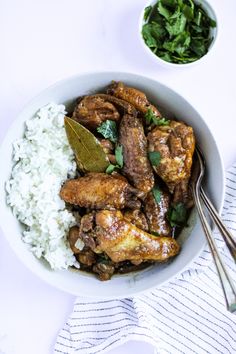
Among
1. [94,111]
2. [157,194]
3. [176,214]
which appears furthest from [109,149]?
[176,214]

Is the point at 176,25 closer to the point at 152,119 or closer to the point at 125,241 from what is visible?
the point at 152,119

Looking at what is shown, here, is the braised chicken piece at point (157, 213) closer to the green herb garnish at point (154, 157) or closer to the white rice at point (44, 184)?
the green herb garnish at point (154, 157)

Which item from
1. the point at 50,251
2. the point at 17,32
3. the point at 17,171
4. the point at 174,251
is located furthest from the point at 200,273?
the point at 17,32

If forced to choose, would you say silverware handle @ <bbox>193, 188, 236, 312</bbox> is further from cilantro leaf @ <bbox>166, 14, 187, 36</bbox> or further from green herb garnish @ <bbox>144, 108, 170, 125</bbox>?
cilantro leaf @ <bbox>166, 14, 187, 36</bbox>

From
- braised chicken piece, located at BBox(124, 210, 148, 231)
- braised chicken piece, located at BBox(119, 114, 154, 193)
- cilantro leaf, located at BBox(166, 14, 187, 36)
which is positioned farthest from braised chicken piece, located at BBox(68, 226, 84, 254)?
cilantro leaf, located at BBox(166, 14, 187, 36)

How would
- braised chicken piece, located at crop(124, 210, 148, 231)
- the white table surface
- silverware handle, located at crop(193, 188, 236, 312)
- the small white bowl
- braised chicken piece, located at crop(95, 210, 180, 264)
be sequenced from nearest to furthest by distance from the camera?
silverware handle, located at crop(193, 188, 236, 312)
braised chicken piece, located at crop(95, 210, 180, 264)
braised chicken piece, located at crop(124, 210, 148, 231)
the small white bowl
the white table surface

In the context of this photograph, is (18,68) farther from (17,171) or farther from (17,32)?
(17,171)
